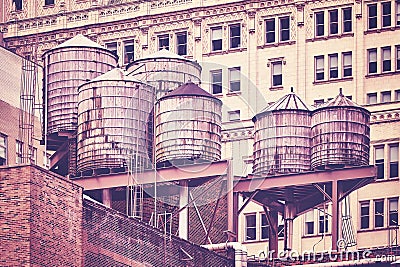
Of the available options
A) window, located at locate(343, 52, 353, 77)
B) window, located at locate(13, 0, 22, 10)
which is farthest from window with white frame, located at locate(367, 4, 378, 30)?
window, located at locate(13, 0, 22, 10)

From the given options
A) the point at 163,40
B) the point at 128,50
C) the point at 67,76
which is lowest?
the point at 67,76

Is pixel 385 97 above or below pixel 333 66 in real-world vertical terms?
below

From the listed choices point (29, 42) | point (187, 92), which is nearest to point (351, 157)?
point (187, 92)

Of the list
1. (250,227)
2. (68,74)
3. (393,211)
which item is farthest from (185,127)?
(250,227)

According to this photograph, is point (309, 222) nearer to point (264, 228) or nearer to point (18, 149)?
point (264, 228)

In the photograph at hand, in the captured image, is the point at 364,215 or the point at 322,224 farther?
the point at 322,224

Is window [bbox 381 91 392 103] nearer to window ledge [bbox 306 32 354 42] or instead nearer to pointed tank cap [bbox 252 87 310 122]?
window ledge [bbox 306 32 354 42]

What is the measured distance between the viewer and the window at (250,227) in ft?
406

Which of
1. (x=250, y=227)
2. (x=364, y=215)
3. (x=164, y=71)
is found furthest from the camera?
(x=250, y=227)

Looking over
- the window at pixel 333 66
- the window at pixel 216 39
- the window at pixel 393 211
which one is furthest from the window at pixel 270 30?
the window at pixel 393 211

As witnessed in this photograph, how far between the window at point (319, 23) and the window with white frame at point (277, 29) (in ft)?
6.25

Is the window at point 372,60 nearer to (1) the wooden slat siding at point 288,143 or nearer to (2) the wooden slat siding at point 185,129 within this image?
(1) the wooden slat siding at point 288,143

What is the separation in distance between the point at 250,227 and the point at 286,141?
98.5 ft

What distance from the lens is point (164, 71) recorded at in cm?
9225
